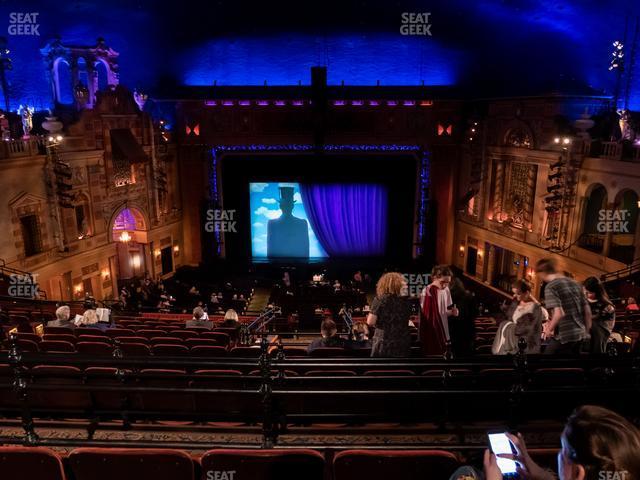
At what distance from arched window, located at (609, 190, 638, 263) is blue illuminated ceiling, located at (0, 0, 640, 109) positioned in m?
6.91

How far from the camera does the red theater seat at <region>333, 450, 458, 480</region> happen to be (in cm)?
285

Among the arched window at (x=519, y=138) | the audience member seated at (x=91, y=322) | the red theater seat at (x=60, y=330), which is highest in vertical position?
the arched window at (x=519, y=138)

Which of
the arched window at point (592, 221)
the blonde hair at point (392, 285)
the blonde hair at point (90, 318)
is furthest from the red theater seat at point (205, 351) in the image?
the arched window at point (592, 221)

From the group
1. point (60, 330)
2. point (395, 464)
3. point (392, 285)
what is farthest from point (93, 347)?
point (395, 464)

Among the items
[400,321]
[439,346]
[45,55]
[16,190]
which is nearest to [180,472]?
[400,321]

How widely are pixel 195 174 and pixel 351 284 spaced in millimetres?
10583

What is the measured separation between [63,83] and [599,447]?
23.8 meters

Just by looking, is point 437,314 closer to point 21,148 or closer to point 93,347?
point 93,347

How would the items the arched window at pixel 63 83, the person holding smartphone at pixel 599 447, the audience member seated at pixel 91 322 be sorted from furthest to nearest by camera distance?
the arched window at pixel 63 83 → the audience member seated at pixel 91 322 → the person holding smartphone at pixel 599 447

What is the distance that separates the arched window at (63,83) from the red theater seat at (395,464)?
2209 centimetres

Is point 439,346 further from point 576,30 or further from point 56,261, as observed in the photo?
point 576,30

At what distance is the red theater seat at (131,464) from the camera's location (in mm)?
2891

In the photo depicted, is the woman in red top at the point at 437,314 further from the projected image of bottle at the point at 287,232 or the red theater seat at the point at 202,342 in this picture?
the projected image of bottle at the point at 287,232

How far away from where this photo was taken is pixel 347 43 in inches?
979
